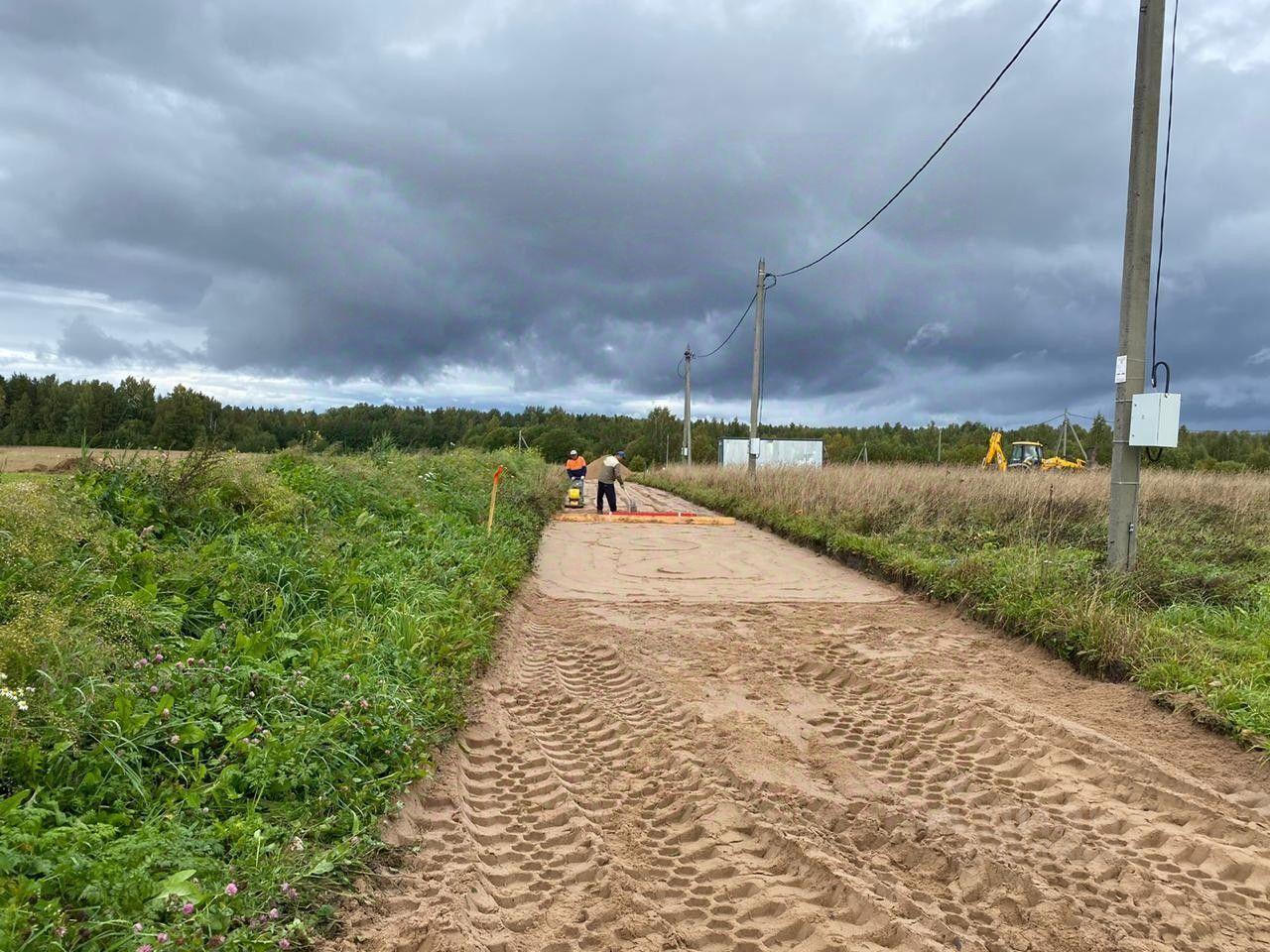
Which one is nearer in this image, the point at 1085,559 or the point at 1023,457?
the point at 1085,559

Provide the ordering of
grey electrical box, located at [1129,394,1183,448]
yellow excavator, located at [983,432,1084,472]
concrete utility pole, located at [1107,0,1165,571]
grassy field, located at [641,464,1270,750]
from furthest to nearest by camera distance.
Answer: yellow excavator, located at [983,432,1084,472]
concrete utility pole, located at [1107,0,1165,571]
grey electrical box, located at [1129,394,1183,448]
grassy field, located at [641,464,1270,750]

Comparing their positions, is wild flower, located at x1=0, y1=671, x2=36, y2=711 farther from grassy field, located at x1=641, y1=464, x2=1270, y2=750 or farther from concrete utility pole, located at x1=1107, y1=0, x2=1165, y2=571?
concrete utility pole, located at x1=1107, y1=0, x2=1165, y2=571

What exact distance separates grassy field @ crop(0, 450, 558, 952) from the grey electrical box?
6174 mm

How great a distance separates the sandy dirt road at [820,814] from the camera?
284 cm

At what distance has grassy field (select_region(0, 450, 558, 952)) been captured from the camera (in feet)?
8.29

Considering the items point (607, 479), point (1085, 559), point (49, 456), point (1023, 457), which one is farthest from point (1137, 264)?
point (1023, 457)

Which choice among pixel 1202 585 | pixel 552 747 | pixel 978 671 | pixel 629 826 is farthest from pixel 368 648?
A: pixel 1202 585

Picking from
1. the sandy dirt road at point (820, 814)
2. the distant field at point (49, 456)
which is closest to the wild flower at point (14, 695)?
the sandy dirt road at point (820, 814)

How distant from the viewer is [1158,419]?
7.27 m

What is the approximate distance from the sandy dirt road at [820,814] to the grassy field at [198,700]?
34 centimetres

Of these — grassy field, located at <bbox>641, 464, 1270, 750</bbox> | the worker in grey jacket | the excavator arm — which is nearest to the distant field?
grassy field, located at <bbox>641, 464, 1270, 750</bbox>

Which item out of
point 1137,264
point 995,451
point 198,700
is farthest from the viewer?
point 995,451

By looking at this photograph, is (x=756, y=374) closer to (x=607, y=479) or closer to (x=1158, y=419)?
(x=607, y=479)

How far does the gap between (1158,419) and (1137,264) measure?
4.98 feet
